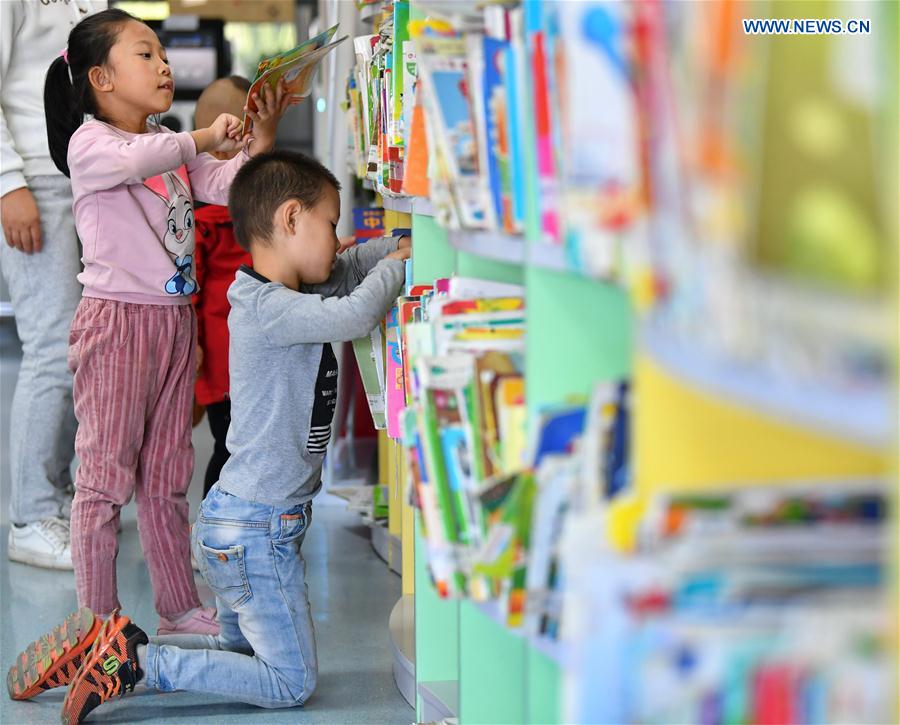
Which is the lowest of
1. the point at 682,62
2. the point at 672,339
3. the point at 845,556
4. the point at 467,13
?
the point at 845,556

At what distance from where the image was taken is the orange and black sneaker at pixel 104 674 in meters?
2.19

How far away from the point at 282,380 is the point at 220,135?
66cm

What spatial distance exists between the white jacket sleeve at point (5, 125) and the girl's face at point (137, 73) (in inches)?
26.2

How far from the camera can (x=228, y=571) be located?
87.0 inches

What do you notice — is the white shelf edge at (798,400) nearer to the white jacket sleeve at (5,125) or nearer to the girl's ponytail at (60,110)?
the girl's ponytail at (60,110)

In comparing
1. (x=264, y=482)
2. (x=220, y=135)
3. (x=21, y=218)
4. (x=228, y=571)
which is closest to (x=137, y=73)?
(x=220, y=135)

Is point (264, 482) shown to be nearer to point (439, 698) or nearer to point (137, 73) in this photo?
point (439, 698)

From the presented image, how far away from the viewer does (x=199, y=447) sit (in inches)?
184

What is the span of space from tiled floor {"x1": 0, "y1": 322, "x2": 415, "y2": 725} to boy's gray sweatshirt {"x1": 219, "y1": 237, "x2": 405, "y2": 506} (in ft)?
1.40

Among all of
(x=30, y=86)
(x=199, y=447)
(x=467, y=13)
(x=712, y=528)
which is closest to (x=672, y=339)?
(x=712, y=528)

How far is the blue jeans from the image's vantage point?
2209 millimetres

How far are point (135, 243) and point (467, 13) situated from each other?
138 centimetres

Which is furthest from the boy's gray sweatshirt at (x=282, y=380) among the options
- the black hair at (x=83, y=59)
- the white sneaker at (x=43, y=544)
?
the white sneaker at (x=43, y=544)

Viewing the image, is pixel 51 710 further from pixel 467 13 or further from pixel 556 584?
pixel 467 13
